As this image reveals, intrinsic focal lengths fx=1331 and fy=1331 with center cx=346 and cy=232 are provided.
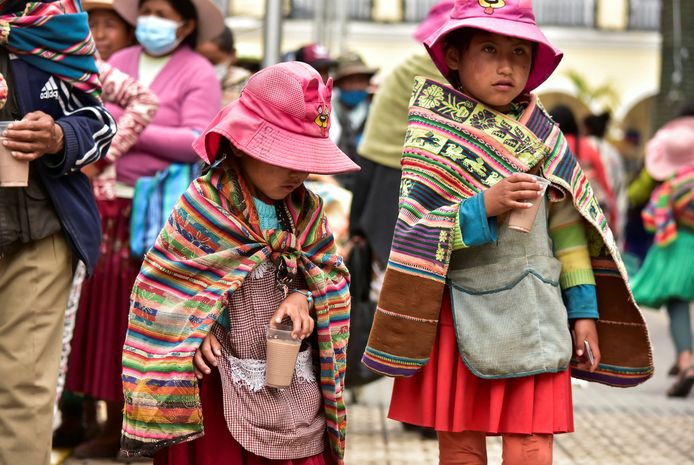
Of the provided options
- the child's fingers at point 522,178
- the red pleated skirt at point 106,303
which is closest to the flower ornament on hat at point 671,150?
the red pleated skirt at point 106,303

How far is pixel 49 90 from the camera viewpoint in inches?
180

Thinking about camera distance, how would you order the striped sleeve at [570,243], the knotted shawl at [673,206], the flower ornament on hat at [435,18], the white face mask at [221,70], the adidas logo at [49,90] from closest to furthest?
the striped sleeve at [570,243]
the adidas logo at [49,90]
the flower ornament on hat at [435,18]
the white face mask at [221,70]
the knotted shawl at [673,206]

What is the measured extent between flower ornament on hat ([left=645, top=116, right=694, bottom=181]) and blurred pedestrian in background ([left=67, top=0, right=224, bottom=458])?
434 centimetres

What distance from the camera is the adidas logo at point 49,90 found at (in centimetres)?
456

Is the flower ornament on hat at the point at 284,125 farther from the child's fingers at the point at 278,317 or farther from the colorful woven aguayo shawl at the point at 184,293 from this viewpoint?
the child's fingers at the point at 278,317

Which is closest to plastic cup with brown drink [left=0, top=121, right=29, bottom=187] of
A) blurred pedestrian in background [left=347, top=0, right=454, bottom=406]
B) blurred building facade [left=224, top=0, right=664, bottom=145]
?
blurred pedestrian in background [left=347, top=0, right=454, bottom=406]

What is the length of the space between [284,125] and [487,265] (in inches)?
33.5

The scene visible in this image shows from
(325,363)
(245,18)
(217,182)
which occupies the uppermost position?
(217,182)

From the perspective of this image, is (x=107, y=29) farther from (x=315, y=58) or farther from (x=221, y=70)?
(x=315, y=58)

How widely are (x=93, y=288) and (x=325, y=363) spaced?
96.2 inches

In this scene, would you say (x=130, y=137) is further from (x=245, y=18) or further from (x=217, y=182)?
(x=245, y=18)

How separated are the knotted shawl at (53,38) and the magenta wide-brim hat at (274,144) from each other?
83 centimetres

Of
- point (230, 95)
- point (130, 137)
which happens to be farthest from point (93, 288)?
point (230, 95)

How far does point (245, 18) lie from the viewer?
35.2m
